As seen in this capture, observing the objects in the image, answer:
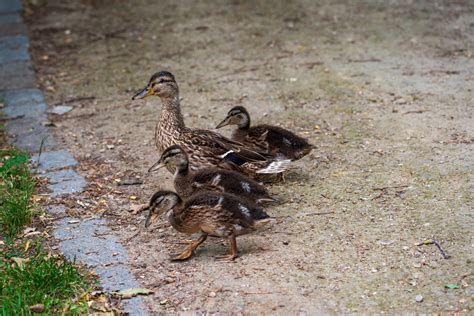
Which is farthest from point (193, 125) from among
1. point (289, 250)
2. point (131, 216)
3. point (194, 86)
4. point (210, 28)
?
point (210, 28)

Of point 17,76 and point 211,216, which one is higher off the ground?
point 211,216

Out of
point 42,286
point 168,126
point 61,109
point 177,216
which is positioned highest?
point 168,126

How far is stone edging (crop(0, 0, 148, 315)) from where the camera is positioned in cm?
526

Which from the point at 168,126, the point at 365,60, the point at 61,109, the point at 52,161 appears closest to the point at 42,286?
the point at 168,126

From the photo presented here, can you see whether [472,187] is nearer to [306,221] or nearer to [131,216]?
[306,221]

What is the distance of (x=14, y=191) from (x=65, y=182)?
501mm

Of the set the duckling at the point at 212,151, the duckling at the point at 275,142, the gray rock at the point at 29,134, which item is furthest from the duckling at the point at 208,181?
the gray rock at the point at 29,134

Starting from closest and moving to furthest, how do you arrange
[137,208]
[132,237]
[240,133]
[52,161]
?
[132,237]
[137,208]
[240,133]
[52,161]

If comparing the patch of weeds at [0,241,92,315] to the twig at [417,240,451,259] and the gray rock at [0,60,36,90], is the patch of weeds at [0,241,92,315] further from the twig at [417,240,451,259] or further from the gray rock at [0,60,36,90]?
the gray rock at [0,60,36,90]

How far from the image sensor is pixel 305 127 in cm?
762

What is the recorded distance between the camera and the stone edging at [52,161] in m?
5.26

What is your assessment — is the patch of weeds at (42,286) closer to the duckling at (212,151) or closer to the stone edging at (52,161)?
the stone edging at (52,161)

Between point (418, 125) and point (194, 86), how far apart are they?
2680 millimetres

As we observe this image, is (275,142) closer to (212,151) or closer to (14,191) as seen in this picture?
(212,151)
